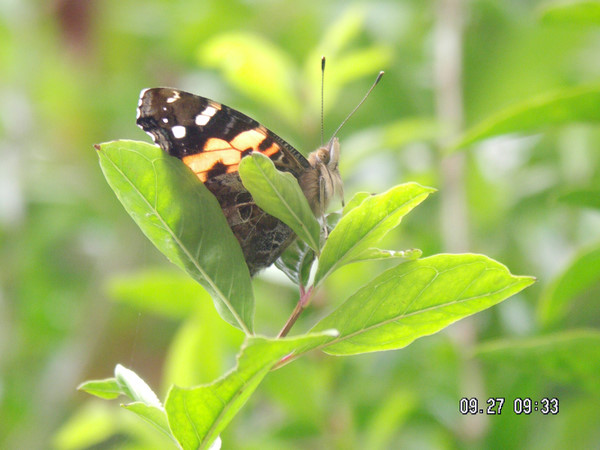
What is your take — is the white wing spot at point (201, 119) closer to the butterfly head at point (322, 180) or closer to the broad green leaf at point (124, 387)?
the butterfly head at point (322, 180)

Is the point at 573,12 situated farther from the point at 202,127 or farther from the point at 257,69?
the point at 257,69

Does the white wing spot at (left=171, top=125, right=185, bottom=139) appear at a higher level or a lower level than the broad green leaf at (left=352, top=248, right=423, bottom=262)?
higher

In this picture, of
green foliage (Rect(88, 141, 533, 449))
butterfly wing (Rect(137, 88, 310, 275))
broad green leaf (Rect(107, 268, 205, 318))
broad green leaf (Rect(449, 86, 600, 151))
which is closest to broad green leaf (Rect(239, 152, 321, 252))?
green foliage (Rect(88, 141, 533, 449))

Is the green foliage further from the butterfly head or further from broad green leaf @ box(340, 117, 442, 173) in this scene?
broad green leaf @ box(340, 117, 442, 173)

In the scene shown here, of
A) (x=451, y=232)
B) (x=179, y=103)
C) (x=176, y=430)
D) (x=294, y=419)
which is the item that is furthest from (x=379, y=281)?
(x=451, y=232)

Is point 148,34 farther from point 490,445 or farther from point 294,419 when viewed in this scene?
point 490,445

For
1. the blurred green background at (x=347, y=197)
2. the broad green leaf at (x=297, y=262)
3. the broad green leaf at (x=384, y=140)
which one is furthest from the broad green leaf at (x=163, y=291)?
the broad green leaf at (x=297, y=262)

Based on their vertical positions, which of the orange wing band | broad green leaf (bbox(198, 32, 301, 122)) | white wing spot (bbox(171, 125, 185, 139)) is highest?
broad green leaf (bbox(198, 32, 301, 122))
